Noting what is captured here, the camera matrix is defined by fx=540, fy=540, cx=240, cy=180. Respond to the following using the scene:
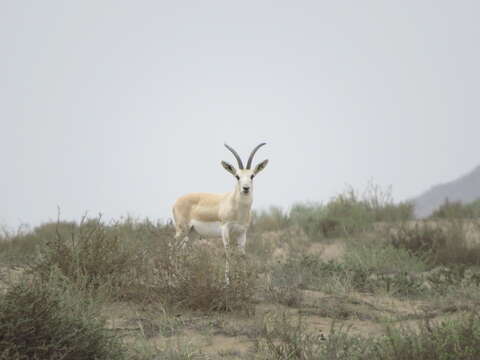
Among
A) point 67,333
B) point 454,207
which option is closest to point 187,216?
point 67,333

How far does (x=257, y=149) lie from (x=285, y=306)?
2.91 meters

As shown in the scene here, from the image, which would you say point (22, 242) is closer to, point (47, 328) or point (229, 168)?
point (229, 168)

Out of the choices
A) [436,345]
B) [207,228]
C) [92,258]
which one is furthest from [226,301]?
[207,228]

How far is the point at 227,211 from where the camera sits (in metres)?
8.66

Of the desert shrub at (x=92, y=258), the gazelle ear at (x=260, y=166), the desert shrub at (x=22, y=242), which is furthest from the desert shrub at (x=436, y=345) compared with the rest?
the desert shrub at (x=22, y=242)

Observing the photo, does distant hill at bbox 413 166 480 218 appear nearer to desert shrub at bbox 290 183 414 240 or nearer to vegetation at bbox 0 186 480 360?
desert shrub at bbox 290 183 414 240

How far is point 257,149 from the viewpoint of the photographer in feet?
28.4

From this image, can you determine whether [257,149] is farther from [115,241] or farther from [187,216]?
[115,241]

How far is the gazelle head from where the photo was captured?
8203 millimetres

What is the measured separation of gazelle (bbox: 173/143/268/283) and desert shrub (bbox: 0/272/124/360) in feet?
13.2

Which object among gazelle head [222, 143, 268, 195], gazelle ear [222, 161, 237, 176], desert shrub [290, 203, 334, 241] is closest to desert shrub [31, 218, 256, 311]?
gazelle head [222, 143, 268, 195]

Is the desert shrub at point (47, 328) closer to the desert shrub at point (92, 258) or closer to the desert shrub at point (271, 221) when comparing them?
the desert shrub at point (92, 258)

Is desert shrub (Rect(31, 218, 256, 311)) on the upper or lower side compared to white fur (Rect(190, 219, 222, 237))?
lower

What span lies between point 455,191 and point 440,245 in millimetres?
70653
